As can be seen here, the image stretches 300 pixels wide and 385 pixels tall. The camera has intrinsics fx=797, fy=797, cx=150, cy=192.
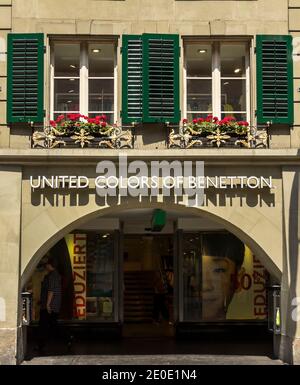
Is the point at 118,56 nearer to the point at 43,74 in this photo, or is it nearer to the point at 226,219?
the point at 43,74

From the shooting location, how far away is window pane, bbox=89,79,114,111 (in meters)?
15.2

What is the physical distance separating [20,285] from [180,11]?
5.92m

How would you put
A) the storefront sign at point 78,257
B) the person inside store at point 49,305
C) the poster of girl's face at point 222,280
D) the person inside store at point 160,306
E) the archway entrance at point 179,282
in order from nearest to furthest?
the person inside store at point 49,305, the archway entrance at point 179,282, the storefront sign at point 78,257, the poster of girl's face at point 222,280, the person inside store at point 160,306

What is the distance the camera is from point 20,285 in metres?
14.5

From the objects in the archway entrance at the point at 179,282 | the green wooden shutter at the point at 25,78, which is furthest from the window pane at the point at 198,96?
the archway entrance at the point at 179,282

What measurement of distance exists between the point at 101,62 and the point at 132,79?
3.05 ft

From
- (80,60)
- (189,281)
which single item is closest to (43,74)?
(80,60)

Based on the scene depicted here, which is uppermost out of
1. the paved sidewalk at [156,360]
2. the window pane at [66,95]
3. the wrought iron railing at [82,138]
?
the window pane at [66,95]

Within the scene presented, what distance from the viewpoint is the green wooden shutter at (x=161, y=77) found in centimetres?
1475

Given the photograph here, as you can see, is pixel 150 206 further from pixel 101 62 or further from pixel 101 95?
pixel 101 62

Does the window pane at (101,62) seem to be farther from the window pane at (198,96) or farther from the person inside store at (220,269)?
the person inside store at (220,269)

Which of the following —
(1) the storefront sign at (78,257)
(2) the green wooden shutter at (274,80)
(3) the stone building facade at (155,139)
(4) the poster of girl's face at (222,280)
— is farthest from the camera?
(4) the poster of girl's face at (222,280)

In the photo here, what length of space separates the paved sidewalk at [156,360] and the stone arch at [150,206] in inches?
62.2

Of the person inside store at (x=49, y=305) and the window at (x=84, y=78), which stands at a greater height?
the window at (x=84, y=78)
